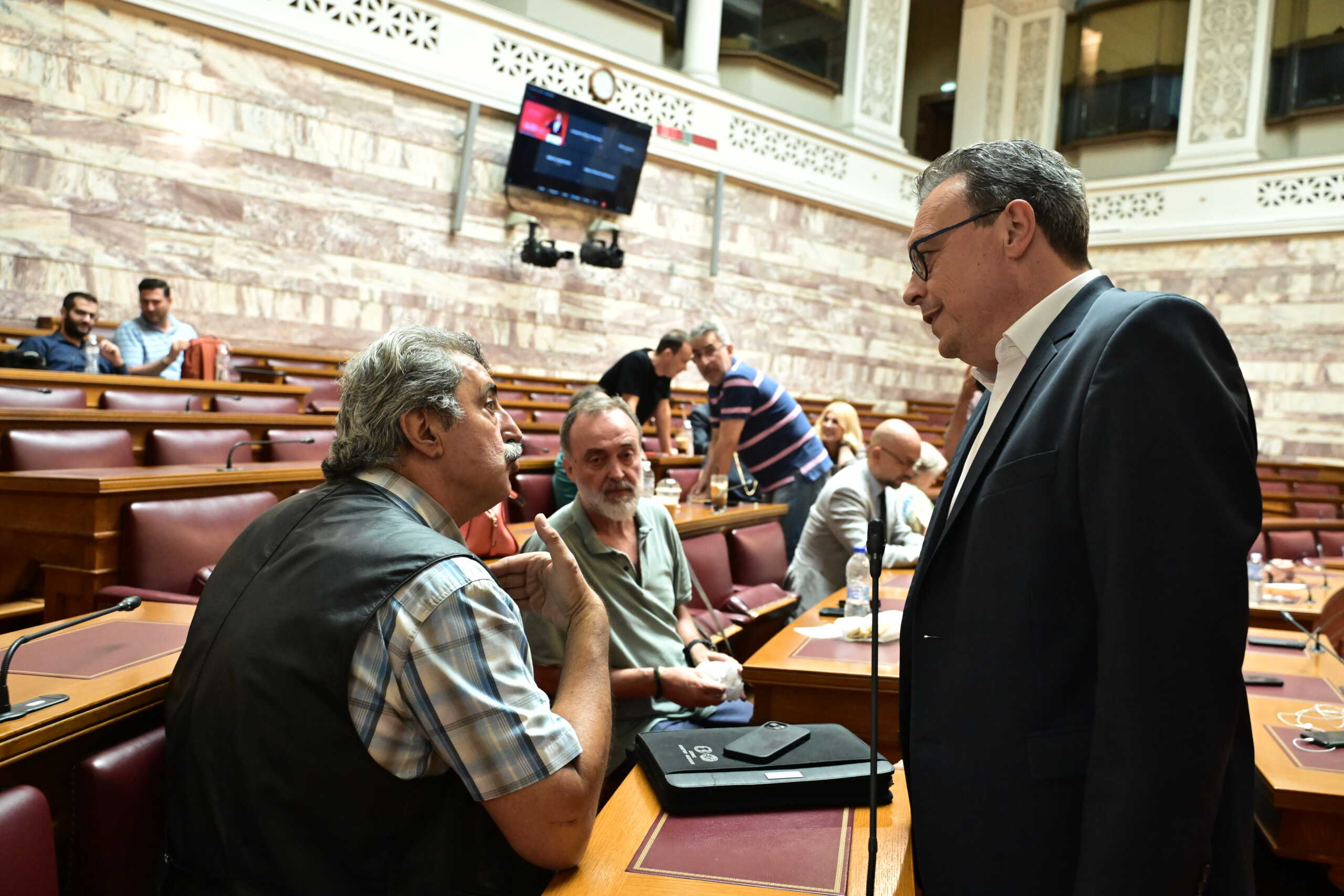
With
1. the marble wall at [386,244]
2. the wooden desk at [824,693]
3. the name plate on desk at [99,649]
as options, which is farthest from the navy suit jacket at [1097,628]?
the marble wall at [386,244]

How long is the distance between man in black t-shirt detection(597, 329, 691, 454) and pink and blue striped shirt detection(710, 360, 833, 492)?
441 millimetres

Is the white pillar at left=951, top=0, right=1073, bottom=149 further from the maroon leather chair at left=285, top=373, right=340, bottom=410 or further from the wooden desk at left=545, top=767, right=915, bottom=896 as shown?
the wooden desk at left=545, top=767, right=915, bottom=896

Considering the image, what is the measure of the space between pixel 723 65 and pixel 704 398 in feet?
14.4

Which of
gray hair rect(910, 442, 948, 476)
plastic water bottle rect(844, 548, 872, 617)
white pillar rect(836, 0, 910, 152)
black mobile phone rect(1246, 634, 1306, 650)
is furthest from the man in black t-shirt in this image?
white pillar rect(836, 0, 910, 152)

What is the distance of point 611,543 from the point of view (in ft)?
7.40

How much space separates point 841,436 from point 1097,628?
13.0 feet

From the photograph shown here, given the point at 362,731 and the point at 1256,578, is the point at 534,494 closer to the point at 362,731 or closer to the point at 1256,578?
the point at 362,731

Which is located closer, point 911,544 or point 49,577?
point 49,577

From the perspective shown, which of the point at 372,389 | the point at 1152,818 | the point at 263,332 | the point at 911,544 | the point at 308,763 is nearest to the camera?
the point at 1152,818

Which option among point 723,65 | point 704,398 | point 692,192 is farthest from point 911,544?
point 723,65

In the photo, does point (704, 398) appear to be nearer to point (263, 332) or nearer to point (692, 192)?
point (692, 192)

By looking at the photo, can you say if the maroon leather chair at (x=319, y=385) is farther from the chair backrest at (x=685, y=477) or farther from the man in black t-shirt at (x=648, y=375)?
the chair backrest at (x=685, y=477)

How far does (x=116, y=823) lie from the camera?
1.08m

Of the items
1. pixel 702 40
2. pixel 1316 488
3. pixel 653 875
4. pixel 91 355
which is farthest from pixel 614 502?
pixel 1316 488
